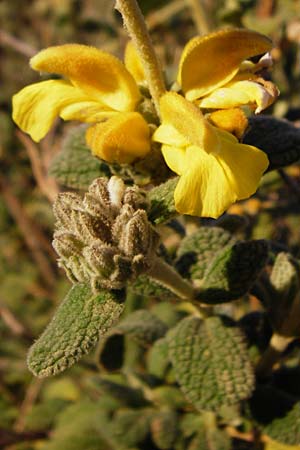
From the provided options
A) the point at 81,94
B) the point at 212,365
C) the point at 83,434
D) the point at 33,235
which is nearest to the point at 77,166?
the point at 81,94

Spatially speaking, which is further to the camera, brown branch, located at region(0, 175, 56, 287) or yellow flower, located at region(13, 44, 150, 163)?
brown branch, located at region(0, 175, 56, 287)

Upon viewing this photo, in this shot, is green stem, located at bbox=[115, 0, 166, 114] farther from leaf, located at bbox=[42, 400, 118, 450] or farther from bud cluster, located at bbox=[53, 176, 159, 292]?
leaf, located at bbox=[42, 400, 118, 450]

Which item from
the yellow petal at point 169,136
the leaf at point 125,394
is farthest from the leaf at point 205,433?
the yellow petal at point 169,136

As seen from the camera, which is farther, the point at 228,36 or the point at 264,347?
the point at 264,347

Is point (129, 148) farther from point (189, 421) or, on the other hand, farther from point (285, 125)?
point (189, 421)

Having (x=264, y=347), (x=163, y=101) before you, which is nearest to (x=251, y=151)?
(x=163, y=101)

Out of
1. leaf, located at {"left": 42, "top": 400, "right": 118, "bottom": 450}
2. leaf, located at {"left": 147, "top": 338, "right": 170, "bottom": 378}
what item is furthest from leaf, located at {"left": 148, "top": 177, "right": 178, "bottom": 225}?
leaf, located at {"left": 42, "top": 400, "right": 118, "bottom": 450}
